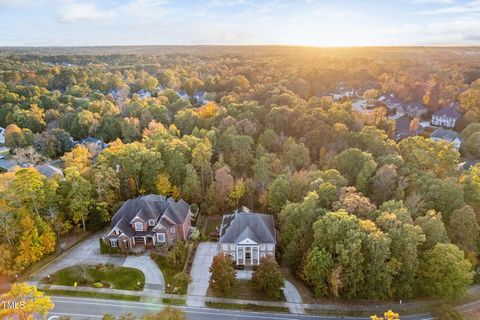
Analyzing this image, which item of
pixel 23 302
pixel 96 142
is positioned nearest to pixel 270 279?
pixel 23 302

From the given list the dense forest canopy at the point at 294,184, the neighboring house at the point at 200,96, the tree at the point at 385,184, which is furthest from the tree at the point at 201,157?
the neighboring house at the point at 200,96

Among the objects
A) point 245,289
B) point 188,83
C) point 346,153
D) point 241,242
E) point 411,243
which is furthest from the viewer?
point 188,83

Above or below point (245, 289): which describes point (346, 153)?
above

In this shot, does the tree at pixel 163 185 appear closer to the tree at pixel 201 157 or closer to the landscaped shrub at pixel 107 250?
the tree at pixel 201 157

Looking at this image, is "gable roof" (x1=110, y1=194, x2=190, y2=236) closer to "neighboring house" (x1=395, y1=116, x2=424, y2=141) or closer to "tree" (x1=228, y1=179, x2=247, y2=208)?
"tree" (x1=228, y1=179, x2=247, y2=208)

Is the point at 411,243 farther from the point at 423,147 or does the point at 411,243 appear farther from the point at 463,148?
the point at 463,148

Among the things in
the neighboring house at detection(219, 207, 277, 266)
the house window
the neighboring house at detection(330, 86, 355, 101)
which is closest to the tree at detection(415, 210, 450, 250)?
the neighboring house at detection(219, 207, 277, 266)

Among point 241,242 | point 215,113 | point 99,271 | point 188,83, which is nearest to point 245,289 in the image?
point 241,242

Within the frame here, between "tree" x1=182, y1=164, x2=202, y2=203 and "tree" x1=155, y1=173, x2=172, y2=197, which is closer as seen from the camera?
"tree" x1=155, y1=173, x2=172, y2=197
